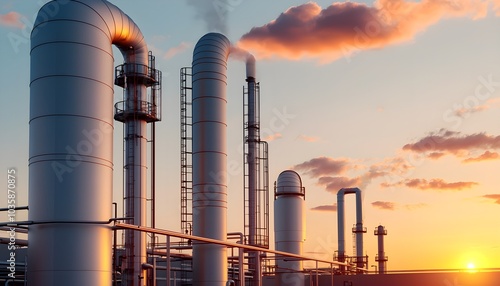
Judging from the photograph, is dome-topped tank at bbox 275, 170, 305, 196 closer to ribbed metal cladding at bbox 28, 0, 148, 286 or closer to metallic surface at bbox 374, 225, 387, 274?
ribbed metal cladding at bbox 28, 0, 148, 286

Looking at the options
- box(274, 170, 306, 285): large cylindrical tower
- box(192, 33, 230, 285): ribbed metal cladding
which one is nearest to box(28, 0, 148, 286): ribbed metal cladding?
box(192, 33, 230, 285): ribbed metal cladding

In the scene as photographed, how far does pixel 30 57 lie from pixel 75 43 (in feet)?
5.02

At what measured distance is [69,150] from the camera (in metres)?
17.0

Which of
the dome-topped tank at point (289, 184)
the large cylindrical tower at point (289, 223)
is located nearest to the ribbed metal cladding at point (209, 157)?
the large cylindrical tower at point (289, 223)

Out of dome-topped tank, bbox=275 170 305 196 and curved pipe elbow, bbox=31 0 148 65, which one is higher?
curved pipe elbow, bbox=31 0 148 65

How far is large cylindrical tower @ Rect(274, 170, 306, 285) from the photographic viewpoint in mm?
38750

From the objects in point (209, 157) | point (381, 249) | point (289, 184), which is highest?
A: point (209, 157)

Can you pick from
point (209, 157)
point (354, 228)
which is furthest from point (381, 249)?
point (209, 157)

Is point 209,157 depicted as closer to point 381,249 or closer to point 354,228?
point 354,228

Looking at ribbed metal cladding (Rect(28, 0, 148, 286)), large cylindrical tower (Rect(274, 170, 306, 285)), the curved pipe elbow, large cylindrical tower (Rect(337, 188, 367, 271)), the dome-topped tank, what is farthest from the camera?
large cylindrical tower (Rect(337, 188, 367, 271))

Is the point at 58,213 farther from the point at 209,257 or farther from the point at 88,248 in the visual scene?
the point at 209,257

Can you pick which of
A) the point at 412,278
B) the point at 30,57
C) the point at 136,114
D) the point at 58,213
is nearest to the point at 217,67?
the point at 136,114

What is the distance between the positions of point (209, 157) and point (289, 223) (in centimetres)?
1219

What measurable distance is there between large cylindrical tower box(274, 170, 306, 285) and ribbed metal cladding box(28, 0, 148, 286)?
72.2ft
